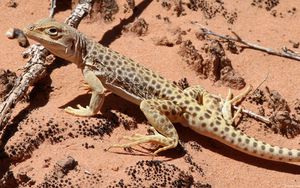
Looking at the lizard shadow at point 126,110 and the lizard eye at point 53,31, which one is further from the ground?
the lizard eye at point 53,31

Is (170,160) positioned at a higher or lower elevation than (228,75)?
lower

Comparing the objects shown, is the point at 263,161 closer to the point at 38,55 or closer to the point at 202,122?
the point at 202,122

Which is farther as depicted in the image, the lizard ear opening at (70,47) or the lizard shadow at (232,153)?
the lizard ear opening at (70,47)

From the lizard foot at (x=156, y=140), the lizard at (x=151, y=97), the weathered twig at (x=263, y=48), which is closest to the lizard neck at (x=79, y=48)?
the lizard at (x=151, y=97)

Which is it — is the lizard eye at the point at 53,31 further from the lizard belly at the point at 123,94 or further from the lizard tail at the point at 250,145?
the lizard tail at the point at 250,145

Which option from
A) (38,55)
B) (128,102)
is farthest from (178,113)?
(38,55)

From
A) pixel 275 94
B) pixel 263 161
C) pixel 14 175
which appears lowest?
pixel 14 175

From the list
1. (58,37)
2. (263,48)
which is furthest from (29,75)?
(263,48)

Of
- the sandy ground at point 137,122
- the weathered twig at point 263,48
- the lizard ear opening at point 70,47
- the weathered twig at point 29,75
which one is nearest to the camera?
the sandy ground at point 137,122

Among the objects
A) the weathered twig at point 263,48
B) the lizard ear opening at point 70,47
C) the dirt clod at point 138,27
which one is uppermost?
the weathered twig at point 263,48
